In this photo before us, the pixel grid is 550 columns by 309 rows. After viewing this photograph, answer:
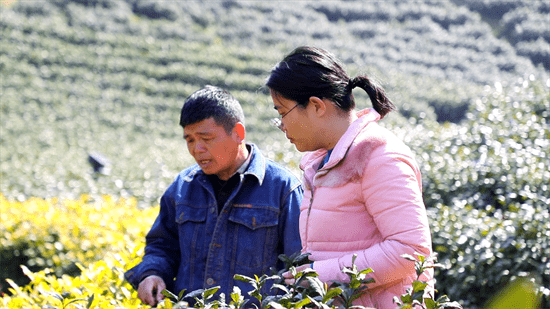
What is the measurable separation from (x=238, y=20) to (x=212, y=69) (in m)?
3.84

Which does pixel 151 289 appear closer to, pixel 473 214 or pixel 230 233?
pixel 230 233

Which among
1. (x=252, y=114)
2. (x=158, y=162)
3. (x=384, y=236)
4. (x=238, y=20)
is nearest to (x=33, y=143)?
(x=158, y=162)

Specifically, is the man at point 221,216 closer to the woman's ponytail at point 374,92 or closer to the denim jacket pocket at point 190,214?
the denim jacket pocket at point 190,214

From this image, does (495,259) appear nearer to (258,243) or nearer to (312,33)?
(258,243)

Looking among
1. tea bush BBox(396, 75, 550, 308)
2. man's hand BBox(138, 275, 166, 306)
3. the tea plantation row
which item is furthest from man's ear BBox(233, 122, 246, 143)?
tea bush BBox(396, 75, 550, 308)

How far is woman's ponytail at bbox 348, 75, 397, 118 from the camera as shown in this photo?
→ 6.08 ft

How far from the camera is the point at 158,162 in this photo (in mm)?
8953

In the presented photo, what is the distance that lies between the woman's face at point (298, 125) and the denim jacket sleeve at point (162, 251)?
2.70 feet

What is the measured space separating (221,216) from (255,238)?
0.16m

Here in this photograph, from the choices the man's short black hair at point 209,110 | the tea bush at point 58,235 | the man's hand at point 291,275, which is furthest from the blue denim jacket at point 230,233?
the tea bush at point 58,235

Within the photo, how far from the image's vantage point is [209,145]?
90.4 inches

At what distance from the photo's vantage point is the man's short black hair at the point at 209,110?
2303 mm

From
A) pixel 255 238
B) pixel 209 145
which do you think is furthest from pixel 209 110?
pixel 255 238

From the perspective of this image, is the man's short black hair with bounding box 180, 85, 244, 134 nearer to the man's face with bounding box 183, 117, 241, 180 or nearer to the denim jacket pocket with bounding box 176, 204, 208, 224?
the man's face with bounding box 183, 117, 241, 180
